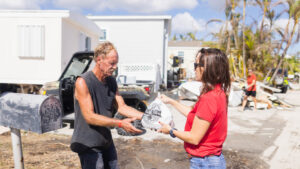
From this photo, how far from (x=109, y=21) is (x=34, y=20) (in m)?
7.06

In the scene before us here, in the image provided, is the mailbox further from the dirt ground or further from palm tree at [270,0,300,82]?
palm tree at [270,0,300,82]

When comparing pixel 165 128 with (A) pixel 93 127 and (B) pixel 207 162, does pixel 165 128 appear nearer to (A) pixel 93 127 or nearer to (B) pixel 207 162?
(B) pixel 207 162

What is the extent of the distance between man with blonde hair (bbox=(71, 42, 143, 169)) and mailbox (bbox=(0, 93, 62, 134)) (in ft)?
0.71

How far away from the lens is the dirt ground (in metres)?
4.25

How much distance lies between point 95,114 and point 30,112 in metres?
0.55

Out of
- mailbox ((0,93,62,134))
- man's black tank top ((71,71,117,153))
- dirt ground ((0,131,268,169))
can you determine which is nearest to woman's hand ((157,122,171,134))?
man's black tank top ((71,71,117,153))

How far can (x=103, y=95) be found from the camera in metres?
2.39

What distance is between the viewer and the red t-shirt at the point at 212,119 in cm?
184

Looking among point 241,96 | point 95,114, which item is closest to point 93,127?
point 95,114

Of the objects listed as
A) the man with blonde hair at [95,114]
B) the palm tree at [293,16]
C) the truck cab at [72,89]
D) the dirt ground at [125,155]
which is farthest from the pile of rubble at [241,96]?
the man with blonde hair at [95,114]

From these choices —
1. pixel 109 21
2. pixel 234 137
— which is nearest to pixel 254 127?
pixel 234 137

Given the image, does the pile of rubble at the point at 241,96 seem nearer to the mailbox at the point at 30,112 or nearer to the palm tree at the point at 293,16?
the palm tree at the point at 293,16

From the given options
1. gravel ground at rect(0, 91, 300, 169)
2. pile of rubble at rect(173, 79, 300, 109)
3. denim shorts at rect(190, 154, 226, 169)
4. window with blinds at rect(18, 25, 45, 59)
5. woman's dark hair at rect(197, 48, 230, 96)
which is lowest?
gravel ground at rect(0, 91, 300, 169)

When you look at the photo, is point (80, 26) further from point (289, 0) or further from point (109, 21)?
point (289, 0)
